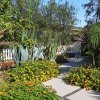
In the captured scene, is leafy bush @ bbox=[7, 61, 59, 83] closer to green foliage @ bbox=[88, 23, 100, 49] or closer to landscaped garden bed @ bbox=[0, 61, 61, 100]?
landscaped garden bed @ bbox=[0, 61, 61, 100]

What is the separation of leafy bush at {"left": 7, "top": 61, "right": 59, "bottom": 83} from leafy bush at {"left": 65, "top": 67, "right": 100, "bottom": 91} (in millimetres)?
1036

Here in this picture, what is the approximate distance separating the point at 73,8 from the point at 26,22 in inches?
408

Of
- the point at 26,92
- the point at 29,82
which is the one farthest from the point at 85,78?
the point at 26,92

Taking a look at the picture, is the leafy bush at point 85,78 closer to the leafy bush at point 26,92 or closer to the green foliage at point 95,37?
the green foliage at point 95,37

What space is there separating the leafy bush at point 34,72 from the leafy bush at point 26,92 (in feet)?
11.2

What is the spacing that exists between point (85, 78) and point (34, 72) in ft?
6.87

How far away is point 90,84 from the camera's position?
1109 cm

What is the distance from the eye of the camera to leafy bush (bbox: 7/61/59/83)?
12.0 meters

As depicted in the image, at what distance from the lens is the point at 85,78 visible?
11523mm

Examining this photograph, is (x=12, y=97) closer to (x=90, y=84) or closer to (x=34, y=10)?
(x=90, y=84)

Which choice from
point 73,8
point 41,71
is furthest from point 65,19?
point 41,71

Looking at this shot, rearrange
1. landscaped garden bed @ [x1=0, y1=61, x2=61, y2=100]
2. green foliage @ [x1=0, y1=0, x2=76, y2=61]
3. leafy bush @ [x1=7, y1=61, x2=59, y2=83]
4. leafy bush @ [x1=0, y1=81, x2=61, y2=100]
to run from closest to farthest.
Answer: leafy bush @ [x1=0, y1=81, x2=61, y2=100], landscaped garden bed @ [x1=0, y1=61, x2=61, y2=100], leafy bush @ [x1=7, y1=61, x2=59, y2=83], green foliage @ [x1=0, y1=0, x2=76, y2=61]

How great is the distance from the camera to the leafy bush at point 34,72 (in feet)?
39.4

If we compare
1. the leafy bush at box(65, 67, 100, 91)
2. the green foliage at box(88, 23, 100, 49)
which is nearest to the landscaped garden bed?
the leafy bush at box(65, 67, 100, 91)
